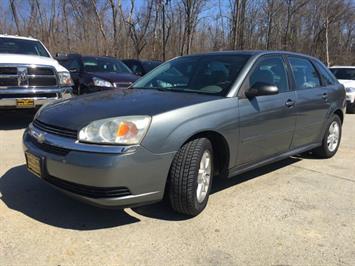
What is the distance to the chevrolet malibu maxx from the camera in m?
3.47

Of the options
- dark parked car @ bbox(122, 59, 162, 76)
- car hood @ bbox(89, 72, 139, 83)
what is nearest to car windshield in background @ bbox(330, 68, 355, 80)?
dark parked car @ bbox(122, 59, 162, 76)

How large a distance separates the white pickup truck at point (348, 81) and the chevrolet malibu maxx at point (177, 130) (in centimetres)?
881

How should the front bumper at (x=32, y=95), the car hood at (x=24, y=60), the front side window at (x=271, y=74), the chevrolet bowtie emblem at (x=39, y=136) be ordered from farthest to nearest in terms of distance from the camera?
the car hood at (x=24, y=60) < the front bumper at (x=32, y=95) < the front side window at (x=271, y=74) < the chevrolet bowtie emblem at (x=39, y=136)

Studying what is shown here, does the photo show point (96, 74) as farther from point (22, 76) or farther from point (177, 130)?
point (177, 130)

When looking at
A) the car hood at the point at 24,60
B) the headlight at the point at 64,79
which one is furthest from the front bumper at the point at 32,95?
the car hood at the point at 24,60

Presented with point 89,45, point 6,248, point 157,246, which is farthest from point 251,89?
point 89,45

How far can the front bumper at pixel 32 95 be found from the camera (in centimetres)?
772

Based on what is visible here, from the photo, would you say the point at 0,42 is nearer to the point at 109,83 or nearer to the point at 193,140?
the point at 109,83

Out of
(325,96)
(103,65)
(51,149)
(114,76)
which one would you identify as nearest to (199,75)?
(51,149)

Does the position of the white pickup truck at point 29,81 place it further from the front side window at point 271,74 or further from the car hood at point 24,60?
the front side window at point 271,74

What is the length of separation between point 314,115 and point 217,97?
209cm

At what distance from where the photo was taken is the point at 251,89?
14.9 feet

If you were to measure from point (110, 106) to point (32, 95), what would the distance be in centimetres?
459

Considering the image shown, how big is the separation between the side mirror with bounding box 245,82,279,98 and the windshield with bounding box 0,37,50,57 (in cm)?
593
